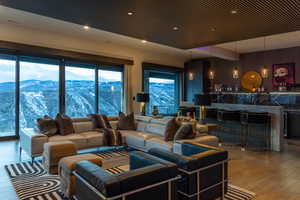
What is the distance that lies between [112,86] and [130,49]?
5.45ft

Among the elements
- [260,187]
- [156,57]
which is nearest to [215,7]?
[260,187]

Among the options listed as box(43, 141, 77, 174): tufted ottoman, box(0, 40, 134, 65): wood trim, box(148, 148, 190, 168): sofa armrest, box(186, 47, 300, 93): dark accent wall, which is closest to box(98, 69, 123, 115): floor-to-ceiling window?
box(0, 40, 134, 65): wood trim

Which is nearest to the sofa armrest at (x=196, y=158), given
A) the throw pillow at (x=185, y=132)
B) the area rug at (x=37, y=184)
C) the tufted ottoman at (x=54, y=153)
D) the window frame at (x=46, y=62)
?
the area rug at (x=37, y=184)

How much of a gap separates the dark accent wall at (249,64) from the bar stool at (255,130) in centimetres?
324

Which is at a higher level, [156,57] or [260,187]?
[156,57]

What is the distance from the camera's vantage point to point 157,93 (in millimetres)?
9812

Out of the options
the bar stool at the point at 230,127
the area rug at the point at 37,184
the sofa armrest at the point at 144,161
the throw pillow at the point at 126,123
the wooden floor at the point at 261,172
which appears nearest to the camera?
the sofa armrest at the point at 144,161

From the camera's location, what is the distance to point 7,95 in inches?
240

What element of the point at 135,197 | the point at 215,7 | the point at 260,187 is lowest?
the point at 260,187

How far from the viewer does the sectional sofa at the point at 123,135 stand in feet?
13.4

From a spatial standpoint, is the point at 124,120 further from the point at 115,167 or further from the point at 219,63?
the point at 219,63

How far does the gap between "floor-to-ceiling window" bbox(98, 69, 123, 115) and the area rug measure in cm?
398

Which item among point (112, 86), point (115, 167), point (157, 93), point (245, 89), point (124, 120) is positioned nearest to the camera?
point (115, 167)

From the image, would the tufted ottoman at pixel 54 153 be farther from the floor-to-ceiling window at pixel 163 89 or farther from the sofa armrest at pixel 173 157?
the floor-to-ceiling window at pixel 163 89
